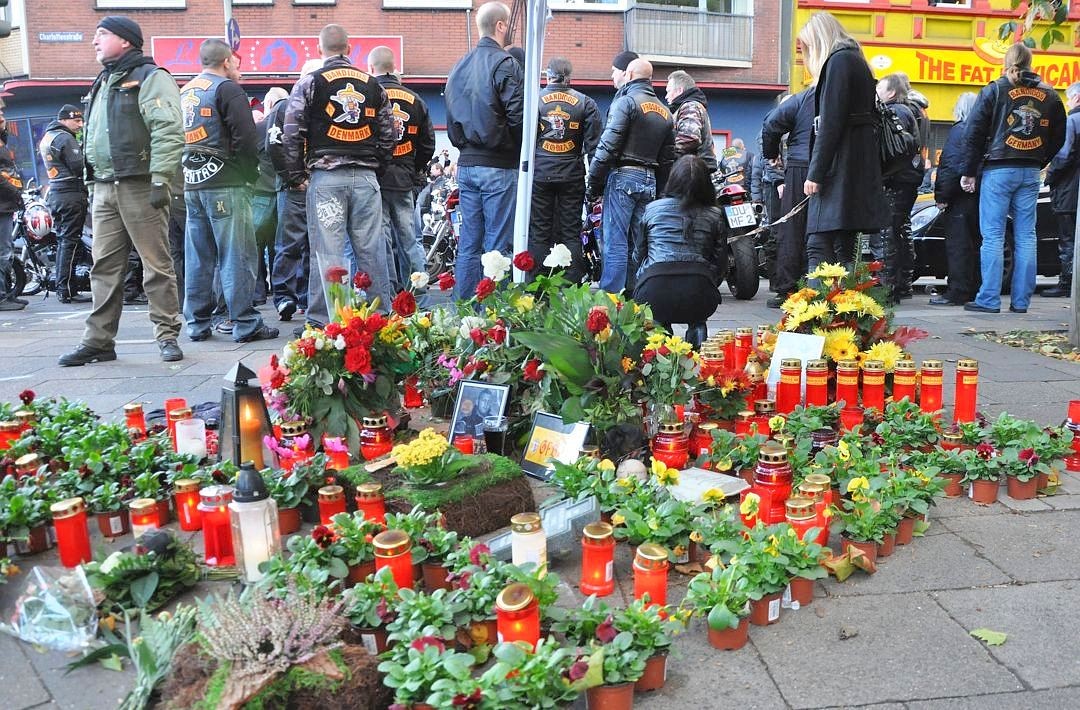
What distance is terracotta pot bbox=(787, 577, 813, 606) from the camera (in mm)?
2371

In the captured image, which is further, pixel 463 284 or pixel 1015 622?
pixel 463 284

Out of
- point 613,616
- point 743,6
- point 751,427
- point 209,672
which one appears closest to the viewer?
point 209,672

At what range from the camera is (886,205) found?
5.22 metres

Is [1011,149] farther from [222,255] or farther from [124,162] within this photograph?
[124,162]

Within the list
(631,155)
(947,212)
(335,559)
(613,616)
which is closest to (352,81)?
(631,155)

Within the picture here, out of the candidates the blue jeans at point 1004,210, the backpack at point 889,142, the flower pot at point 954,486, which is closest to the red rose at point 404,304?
the flower pot at point 954,486

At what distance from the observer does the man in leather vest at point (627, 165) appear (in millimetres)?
6711

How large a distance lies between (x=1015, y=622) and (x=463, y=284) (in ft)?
14.7

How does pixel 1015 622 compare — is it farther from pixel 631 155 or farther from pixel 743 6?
pixel 743 6

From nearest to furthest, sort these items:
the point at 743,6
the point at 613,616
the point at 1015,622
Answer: the point at 613,616
the point at 1015,622
the point at 743,6

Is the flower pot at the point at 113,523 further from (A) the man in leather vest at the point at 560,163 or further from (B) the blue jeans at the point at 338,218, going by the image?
(A) the man in leather vest at the point at 560,163

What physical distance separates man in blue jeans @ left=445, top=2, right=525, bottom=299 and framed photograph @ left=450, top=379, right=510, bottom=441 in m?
2.44

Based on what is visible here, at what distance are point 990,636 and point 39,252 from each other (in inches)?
441

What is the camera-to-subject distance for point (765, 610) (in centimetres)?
229
